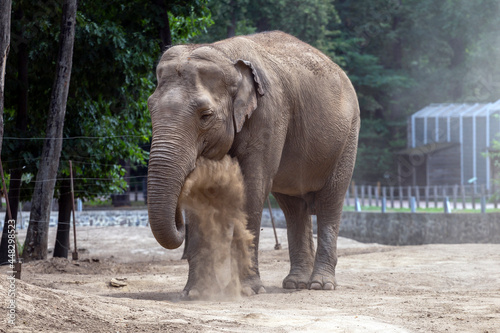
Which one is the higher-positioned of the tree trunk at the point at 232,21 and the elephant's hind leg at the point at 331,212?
the tree trunk at the point at 232,21

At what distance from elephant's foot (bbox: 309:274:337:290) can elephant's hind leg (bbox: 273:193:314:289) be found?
0.41m

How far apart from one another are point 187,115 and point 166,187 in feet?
2.33

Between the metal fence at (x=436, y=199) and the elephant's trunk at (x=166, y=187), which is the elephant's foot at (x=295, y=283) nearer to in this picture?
the elephant's trunk at (x=166, y=187)

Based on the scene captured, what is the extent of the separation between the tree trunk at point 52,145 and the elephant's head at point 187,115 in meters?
5.74

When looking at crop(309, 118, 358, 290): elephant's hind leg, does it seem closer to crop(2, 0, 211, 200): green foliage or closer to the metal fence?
crop(2, 0, 211, 200): green foliage

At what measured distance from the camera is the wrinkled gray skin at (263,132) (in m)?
6.68

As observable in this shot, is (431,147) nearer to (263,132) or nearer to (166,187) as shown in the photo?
(263,132)

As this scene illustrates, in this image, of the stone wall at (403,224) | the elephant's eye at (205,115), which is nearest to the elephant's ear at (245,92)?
the elephant's eye at (205,115)

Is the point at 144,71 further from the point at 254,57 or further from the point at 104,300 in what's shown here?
the point at 104,300

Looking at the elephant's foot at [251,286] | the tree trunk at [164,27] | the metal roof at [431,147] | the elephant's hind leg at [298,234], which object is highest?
the tree trunk at [164,27]

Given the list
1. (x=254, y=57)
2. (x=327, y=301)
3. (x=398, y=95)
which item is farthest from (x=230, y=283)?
(x=398, y=95)

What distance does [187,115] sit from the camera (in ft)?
22.2

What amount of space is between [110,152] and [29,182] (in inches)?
63.9

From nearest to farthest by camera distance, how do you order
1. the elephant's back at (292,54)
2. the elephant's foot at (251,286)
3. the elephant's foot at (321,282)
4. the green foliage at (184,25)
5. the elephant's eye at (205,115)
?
the elephant's eye at (205,115) < the elephant's foot at (251,286) < the elephant's back at (292,54) < the elephant's foot at (321,282) < the green foliage at (184,25)
